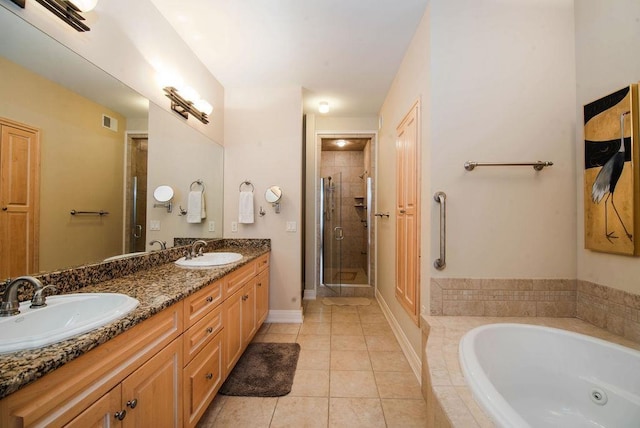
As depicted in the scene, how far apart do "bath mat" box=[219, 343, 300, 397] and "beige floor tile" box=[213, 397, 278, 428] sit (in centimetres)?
5

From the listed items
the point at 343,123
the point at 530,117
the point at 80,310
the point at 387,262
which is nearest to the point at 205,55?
the point at 343,123

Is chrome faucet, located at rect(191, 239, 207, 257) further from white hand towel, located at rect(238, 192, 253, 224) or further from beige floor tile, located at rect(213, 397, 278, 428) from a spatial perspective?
beige floor tile, located at rect(213, 397, 278, 428)

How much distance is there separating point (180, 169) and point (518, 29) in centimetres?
262

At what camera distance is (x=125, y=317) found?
0.88m

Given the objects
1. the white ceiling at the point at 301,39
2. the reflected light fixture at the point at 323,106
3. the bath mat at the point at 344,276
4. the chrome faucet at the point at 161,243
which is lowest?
the bath mat at the point at 344,276

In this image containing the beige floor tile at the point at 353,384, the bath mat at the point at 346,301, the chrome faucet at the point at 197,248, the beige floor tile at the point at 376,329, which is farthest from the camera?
the bath mat at the point at 346,301

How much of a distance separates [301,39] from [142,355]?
7.68 feet

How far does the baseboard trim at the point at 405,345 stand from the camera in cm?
187

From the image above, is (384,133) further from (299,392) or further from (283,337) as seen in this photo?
(299,392)

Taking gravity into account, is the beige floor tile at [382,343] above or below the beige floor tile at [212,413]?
above

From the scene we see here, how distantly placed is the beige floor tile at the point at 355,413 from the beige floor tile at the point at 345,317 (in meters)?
1.23

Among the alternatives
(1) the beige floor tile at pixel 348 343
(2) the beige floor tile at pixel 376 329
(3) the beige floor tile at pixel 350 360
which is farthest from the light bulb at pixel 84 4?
(2) the beige floor tile at pixel 376 329

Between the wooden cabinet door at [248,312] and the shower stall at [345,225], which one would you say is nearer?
the wooden cabinet door at [248,312]

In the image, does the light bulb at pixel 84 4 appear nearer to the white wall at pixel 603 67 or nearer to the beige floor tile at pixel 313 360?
the beige floor tile at pixel 313 360
